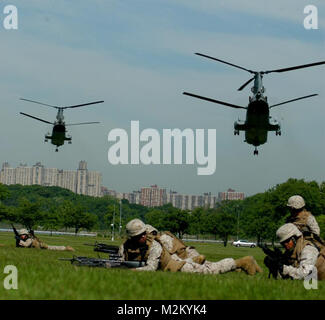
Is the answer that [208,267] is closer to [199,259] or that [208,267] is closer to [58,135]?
[199,259]

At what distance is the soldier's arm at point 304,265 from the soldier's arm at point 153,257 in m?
2.49

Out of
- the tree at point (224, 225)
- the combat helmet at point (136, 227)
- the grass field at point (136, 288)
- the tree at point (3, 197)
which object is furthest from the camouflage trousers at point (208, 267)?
the tree at point (224, 225)

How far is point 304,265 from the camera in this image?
42.2ft

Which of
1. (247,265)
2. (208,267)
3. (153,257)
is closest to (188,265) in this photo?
(208,267)

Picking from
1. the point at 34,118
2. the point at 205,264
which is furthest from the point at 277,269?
the point at 34,118

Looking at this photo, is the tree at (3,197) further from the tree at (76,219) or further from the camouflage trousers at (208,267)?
the camouflage trousers at (208,267)

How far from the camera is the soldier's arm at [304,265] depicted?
12.7 meters

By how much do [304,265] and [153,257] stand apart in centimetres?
293

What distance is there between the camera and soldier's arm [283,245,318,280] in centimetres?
A: 1272

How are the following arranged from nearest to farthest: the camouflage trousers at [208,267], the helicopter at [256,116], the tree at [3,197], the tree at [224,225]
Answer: the camouflage trousers at [208,267], the helicopter at [256,116], the tree at [3,197], the tree at [224,225]

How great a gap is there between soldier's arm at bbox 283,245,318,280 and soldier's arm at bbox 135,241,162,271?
98.1 inches

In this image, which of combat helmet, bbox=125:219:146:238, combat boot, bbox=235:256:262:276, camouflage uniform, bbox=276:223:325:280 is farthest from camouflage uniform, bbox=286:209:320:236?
combat helmet, bbox=125:219:146:238
